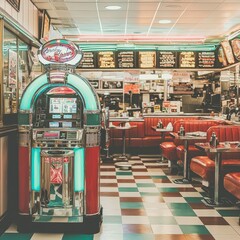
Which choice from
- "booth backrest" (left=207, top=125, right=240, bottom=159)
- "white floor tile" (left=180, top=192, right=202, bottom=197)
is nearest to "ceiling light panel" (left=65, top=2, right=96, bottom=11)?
"booth backrest" (left=207, top=125, right=240, bottom=159)

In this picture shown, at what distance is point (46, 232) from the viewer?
4543mm

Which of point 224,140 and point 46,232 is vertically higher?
point 224,140

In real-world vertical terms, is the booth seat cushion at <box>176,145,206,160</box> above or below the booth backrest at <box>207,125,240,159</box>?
below

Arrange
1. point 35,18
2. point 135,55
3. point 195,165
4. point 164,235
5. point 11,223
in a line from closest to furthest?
1. point 164,235
2. point 11,223
3. point 195,165
4. point 35,18
5. point 135,55

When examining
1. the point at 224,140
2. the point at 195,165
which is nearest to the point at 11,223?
the point at 195,165

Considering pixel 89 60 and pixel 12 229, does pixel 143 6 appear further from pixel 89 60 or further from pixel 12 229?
pixel 12 229

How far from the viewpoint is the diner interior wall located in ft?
17.0

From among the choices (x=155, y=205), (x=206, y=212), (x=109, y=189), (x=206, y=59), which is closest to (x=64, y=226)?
(x=155, y=205)

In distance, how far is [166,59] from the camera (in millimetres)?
11680

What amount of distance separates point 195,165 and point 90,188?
8.53 ft

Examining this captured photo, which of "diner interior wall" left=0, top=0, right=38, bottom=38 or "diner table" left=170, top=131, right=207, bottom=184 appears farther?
"diner table" left=170, top=131, right=207, bottom=184

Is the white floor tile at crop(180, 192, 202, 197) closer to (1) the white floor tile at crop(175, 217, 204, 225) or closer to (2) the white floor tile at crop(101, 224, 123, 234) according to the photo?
(1) the white floor tile at crop(175, 217, 204, 225)

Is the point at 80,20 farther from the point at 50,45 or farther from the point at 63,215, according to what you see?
the point at 63,215

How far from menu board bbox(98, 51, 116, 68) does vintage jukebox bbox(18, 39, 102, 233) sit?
278 inches
